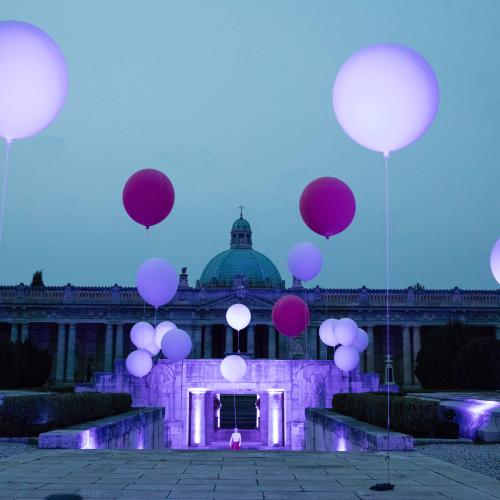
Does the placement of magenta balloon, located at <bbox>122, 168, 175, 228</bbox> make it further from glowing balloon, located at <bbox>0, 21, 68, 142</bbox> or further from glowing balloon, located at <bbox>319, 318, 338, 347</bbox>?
glowing balloon, located at <bbox>319, 318, 338, 347</bbox>

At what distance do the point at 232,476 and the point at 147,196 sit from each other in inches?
421

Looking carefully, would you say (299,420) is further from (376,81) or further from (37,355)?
(376,81)

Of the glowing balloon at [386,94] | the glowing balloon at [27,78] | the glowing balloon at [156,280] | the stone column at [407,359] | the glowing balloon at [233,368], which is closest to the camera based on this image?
the glowing balloon at [27,78]

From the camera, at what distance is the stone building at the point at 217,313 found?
265 ft

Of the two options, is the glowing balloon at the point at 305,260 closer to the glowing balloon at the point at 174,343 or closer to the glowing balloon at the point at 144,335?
the glowing balloon at the point at 174,343

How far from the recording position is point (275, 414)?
4584 centimetres

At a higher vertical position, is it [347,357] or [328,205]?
[328,205]

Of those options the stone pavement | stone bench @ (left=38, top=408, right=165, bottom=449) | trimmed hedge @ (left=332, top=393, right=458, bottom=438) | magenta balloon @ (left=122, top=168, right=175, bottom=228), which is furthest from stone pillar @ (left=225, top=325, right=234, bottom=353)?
the stone pavement

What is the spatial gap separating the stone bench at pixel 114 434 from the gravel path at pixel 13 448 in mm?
511

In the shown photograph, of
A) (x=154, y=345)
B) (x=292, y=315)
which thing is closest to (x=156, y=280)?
(x=292, y=315)

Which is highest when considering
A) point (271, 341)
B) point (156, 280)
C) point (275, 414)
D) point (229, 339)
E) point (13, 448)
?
point (156, 280)

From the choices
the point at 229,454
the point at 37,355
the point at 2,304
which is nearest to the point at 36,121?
the point at 229,454

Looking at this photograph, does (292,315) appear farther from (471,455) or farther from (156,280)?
(471,455)

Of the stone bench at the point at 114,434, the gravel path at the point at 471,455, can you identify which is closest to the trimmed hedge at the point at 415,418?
the gravel path at the point at 471,455
